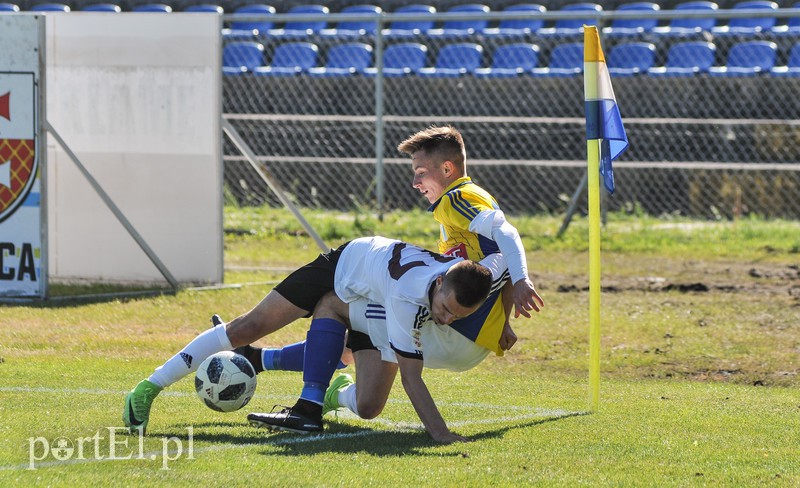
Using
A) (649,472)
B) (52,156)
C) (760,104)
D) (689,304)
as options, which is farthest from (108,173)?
(760,104)

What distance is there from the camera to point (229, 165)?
17.4m

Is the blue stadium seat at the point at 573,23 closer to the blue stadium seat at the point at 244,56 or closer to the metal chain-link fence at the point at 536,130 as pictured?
the metal chain-link fence at the point at 536,130

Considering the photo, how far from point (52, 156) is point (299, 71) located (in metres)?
7.60

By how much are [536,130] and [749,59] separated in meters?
3.49

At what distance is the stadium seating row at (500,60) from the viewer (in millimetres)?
17219

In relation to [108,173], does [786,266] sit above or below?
below

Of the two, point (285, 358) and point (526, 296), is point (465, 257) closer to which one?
point (526, 296)

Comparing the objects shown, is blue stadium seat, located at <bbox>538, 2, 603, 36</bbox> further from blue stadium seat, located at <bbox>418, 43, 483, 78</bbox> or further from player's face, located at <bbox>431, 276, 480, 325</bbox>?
player's face, located at <bbox>431, 276, 480, 325</bbox>

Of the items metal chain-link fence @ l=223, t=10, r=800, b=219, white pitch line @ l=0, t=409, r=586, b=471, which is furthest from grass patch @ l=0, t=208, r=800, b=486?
metal chain-link fence @ l=223, t=10, r=800, b=219

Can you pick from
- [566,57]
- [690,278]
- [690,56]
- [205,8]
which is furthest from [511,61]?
[690,278]

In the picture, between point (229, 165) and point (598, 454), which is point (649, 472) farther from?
point (229, 165)

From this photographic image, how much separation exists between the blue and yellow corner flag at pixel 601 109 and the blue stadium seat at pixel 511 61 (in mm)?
10934

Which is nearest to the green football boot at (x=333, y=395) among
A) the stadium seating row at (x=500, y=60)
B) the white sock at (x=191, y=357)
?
the white sock at (x=191, y=357)

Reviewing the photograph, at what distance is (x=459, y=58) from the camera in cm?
1870
